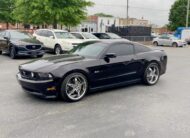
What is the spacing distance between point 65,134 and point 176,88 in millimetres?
4157

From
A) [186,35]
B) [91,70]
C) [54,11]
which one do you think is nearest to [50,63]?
[91,70]

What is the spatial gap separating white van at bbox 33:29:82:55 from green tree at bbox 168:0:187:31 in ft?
149

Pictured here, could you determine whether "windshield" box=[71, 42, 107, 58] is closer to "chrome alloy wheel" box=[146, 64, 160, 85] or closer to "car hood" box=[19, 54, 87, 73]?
"car hood" box=[19, 54, 87, 73]

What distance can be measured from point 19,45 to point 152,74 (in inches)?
298

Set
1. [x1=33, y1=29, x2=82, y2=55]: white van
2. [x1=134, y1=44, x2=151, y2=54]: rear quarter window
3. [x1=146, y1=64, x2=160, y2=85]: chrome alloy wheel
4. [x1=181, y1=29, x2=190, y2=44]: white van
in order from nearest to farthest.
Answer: [x1=134, y1=44, x2=151, y2=54]: rear quarter window
[x1=146, y1=64, x2=160, y2=85]: chrome alloy wheel
[x1=33, y1=29, x2=82, y2=55]: white van
[x1=181, y1=29, x2=190, y2=44]: white van

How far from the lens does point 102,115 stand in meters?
4.75

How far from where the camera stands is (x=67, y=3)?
22734mm

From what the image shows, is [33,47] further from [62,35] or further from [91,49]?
[91,49]

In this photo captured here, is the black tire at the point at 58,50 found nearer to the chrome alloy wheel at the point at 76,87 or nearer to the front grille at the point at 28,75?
the front grille at the point at 28,75

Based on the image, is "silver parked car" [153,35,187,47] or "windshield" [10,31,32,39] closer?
"windshield" [10,31,32,39]

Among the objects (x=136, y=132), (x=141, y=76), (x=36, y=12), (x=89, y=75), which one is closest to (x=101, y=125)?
(x=136, y=132)

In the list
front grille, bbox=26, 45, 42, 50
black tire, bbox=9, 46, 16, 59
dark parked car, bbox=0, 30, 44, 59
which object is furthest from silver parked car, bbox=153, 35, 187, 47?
black tire, bbox=9, 46, 16, 59

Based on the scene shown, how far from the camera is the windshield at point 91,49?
6349mm

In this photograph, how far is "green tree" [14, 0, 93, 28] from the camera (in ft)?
71.9
